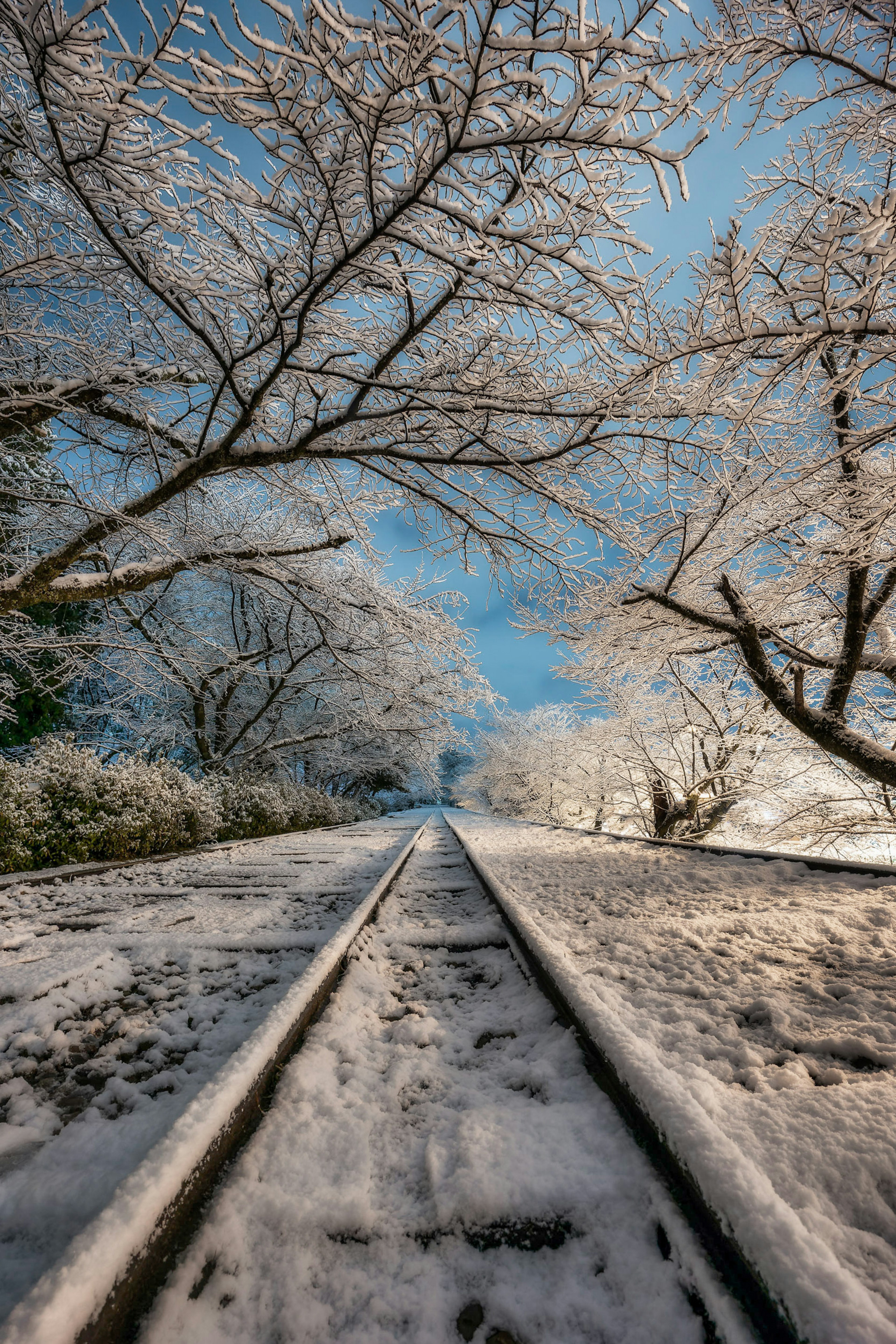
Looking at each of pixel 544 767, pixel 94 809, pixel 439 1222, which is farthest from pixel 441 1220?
pixel 544 767

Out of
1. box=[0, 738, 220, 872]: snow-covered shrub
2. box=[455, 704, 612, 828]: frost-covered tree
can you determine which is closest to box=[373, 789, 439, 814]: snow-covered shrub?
box=[455, 704, 612, 828]: frost-covered tree

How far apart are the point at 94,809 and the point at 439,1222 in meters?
6.31

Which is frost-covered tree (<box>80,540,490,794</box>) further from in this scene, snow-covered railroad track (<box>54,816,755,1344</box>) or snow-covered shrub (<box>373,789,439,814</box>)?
snow-covered shrub (<box>373,789,439,814</box>)

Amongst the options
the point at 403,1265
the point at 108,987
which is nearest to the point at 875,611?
the point at 403,1265

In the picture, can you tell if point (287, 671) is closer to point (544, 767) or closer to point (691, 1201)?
point (691, 1201)

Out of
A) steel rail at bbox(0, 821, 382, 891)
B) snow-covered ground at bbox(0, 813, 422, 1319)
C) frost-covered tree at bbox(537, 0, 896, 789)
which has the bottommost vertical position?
steel rail at bbox(0, 821, 382, 891)

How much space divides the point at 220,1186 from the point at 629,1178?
3.13ft

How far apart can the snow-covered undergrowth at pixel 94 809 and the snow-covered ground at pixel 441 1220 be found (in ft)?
16.2

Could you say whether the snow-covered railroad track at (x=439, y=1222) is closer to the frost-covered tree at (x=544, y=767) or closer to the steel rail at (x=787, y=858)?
the steel rail at (x=787, y=858)

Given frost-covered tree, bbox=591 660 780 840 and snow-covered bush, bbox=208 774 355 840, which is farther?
snow-covered bush, bbox=208 774 355 840

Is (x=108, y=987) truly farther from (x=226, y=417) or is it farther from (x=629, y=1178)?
(x=226, y=417)

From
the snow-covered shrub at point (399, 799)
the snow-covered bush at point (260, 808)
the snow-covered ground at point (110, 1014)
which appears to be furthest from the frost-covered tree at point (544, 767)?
the snow-covered ground at point (110, 1014)

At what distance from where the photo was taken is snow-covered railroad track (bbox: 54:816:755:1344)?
3.01 ft

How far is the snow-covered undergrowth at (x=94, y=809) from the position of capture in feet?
16.5
